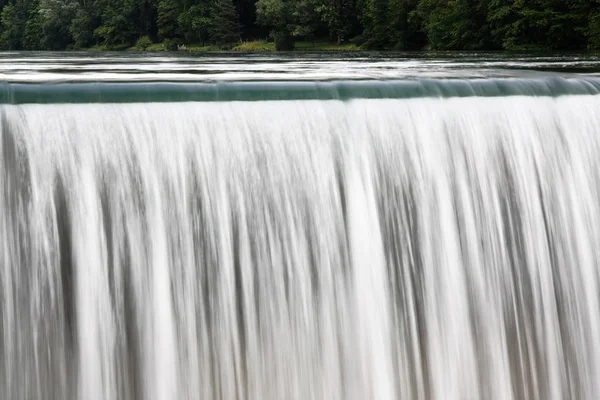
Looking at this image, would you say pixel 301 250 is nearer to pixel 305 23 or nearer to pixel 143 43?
pixel 305 23

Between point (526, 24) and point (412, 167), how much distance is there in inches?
1088

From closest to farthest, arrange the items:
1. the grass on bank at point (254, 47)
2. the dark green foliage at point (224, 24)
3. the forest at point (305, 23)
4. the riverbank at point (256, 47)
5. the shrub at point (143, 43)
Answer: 1. the forest at point (305, 23)
2. the riverbank at point (256, 47)
3. the grass on bank at point (254, 47)
4. the dark green foliage at point (224, 24)
5. the shrub at point (143, 43)

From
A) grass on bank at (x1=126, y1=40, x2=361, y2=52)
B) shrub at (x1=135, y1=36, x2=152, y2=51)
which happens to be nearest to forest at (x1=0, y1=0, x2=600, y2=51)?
shrub at (x1=135, y1=36, x2=152, y2=51)

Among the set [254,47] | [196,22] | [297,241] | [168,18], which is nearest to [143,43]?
[168,18]

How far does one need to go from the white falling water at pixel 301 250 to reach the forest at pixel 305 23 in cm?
2325

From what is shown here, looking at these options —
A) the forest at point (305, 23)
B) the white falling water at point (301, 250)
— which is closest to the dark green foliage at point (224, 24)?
the forest at point (305, 23)

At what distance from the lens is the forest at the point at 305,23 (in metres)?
32.0

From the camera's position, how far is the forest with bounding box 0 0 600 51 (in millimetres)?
31984

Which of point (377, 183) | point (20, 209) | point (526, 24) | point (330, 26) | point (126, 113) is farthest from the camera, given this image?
point (330, 26)

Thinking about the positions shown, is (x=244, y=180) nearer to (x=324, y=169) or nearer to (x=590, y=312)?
(x=324, y=169)

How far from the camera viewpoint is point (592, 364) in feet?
22.7

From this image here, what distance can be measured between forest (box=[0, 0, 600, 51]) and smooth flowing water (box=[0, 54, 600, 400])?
23155 mm

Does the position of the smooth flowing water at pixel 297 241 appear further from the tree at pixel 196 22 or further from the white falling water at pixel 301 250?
the tree at pixel 196 22

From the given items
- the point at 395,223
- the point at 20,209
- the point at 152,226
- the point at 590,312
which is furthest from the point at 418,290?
the point at 20,209
